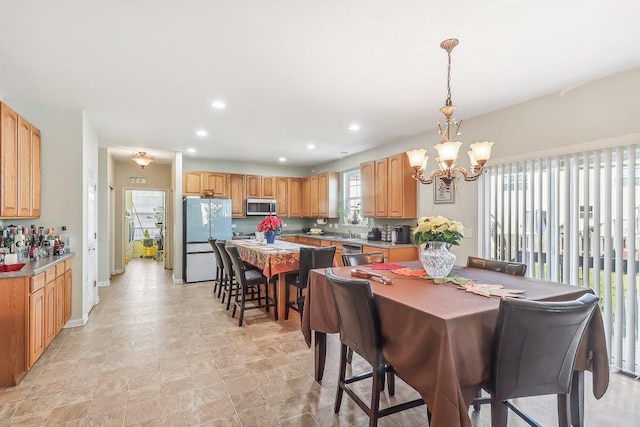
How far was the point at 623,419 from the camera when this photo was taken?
204cm

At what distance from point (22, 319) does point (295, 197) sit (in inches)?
219

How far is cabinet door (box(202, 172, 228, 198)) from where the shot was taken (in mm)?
6598

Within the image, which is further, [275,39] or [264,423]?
[275,39]

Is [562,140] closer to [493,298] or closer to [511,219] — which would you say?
[511,219]

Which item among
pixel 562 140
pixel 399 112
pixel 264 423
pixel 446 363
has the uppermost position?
pixel 399 112

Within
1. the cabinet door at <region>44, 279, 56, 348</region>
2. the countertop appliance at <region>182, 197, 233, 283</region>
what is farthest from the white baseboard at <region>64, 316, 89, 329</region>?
the countertop appliance at <region>182, 197, 233, 283</region>

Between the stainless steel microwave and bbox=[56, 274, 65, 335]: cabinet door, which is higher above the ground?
the stainless steel microwave

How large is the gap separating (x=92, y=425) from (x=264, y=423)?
3.57ft

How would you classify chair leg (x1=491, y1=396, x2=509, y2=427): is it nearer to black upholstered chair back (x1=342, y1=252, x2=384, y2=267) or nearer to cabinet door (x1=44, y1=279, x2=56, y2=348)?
black upholstered chair back (x1=342, y1=252, x2=384, y2=267)

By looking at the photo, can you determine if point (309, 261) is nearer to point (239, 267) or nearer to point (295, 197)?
point (239, 267)

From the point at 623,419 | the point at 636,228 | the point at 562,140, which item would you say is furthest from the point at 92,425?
the point at 562,140

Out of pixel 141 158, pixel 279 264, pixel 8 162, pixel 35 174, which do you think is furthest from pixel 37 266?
pixel 141 158

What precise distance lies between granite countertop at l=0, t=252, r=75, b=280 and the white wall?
35cm

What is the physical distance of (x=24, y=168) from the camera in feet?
10.4
